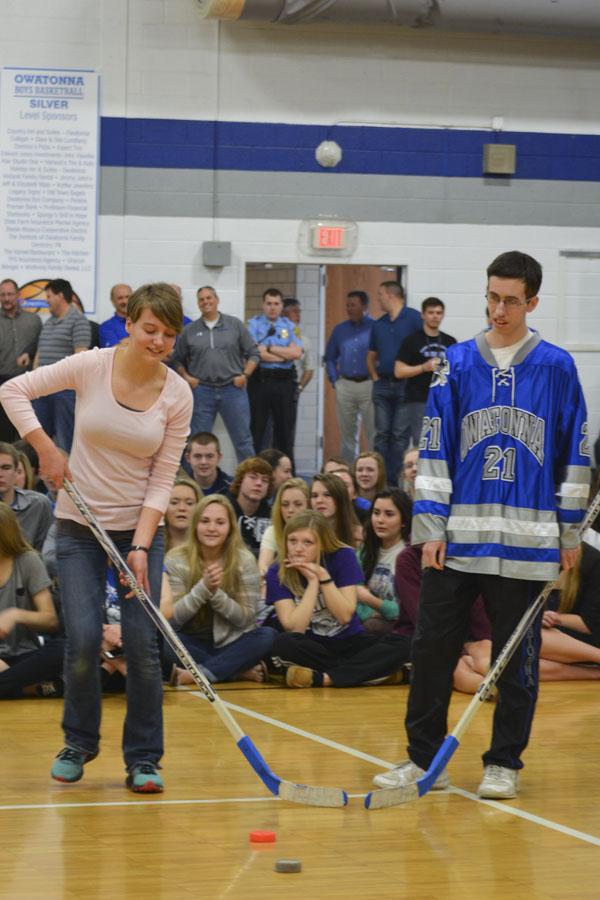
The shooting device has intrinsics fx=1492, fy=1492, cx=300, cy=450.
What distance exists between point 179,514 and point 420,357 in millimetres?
5018

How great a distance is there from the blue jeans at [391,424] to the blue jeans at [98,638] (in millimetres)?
7754

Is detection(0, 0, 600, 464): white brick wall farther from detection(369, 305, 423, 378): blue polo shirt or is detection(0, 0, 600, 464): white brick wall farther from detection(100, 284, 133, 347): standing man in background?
detection(369, 305, 423, 378): blue polo shirt

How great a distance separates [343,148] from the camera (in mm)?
12828

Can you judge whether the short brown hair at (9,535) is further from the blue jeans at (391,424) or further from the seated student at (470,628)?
the blue jeans at (391,424)

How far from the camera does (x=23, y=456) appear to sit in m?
8.22

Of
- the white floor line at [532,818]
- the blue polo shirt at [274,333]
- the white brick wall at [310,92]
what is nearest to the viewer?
the white floor line at [532,818]

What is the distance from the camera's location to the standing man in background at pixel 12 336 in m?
11.9

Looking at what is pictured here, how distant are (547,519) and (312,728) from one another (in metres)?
1.82

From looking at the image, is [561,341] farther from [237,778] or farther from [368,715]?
[237,778]

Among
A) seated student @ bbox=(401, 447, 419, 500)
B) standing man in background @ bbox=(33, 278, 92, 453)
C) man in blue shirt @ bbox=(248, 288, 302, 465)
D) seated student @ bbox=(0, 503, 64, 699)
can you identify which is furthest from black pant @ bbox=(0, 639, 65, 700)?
man in blue shirt @ bbox=(248, 288, 302, 465)

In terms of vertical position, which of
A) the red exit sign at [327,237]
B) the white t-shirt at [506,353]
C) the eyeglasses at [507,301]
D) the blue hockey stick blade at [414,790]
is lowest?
the blue hockey stick blade at [414,790]

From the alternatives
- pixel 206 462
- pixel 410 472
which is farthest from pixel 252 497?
pixel 410 472

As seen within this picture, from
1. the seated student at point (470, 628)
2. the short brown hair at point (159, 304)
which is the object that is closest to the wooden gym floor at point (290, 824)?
the seated student at point (470, 628)

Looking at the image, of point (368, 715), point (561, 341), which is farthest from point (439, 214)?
point (368, 715)
